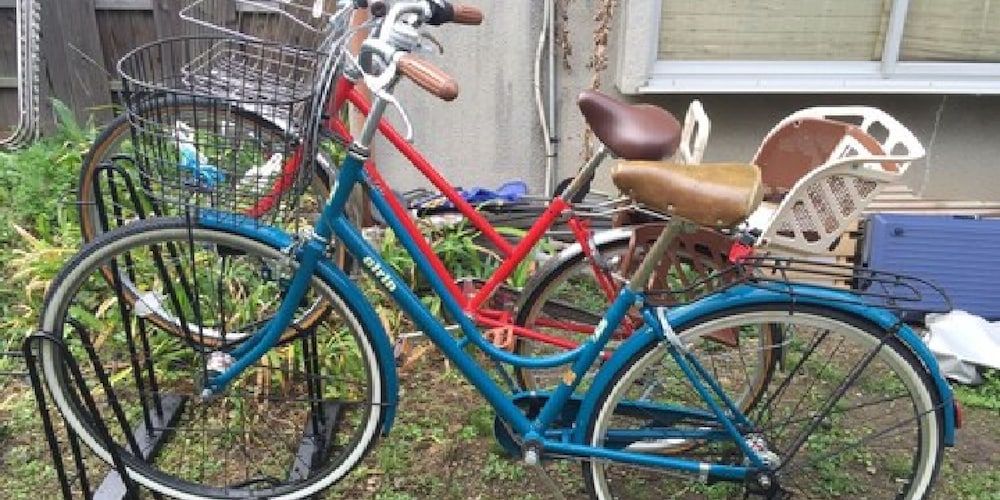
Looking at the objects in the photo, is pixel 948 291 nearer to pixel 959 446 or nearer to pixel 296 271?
pixel 959 446

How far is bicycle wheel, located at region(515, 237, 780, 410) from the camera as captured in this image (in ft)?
9.28

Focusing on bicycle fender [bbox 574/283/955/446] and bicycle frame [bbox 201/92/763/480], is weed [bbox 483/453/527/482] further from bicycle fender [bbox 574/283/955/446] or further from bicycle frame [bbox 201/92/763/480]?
bicycle fender [bbox 574/283/955/446]

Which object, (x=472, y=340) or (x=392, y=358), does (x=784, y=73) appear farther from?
(x=392, y=358)

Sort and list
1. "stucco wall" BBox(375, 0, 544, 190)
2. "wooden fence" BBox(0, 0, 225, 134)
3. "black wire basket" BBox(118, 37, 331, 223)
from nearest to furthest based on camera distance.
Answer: "black wire basket" BBox(118, 37, 331, 223)
"stucco wall" BBox(375, 0, 544, 190)
"wooden fence" BBox(0, 0, 225, 134)

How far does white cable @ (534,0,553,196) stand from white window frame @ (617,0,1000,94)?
1.20 feet

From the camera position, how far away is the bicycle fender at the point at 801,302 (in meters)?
2.19

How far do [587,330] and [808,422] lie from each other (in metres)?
0.82

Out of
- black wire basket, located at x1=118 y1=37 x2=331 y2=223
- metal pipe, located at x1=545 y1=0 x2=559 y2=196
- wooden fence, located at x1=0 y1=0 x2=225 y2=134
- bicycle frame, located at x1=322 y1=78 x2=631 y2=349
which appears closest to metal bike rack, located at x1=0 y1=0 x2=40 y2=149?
wooden fence, located at x1=0 y1=0 x2=225 y2=134

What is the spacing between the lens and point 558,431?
8.32ft

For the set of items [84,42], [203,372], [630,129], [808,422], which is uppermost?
[630,129]

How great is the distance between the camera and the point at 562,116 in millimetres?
4438

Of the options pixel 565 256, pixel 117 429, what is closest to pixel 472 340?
pixel 565 256

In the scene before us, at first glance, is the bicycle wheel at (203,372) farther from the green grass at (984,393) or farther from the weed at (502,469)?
the green grass at (984,393)

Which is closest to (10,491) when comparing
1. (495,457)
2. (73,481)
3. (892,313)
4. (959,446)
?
(73,481)
